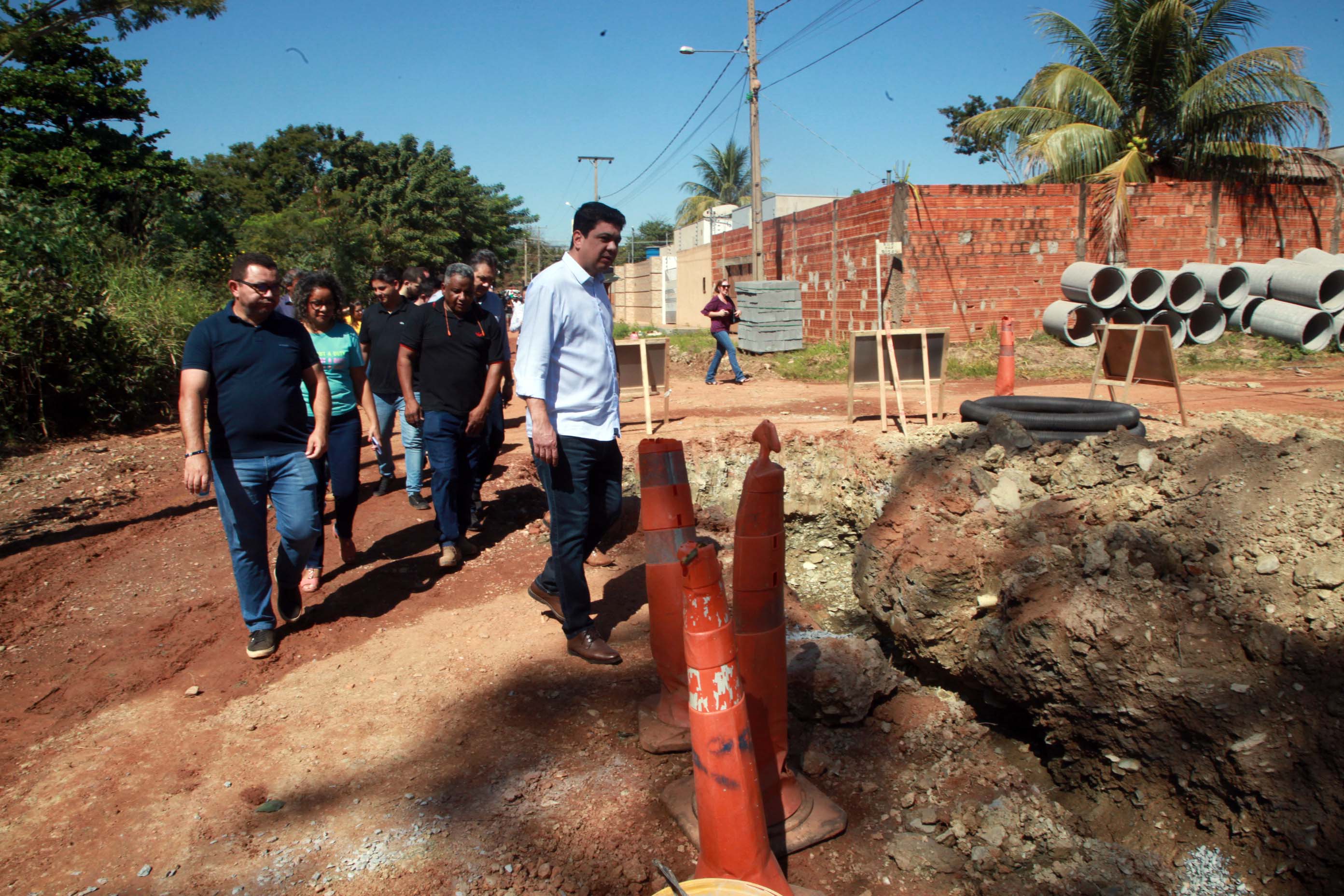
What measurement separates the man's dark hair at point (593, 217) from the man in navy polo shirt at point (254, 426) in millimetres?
1434

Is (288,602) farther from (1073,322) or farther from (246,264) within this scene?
(1073,322)

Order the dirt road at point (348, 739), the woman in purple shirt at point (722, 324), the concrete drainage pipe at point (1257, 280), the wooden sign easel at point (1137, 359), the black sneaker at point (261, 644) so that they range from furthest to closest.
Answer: the concrete drainage pipe at point (1257, 280) < the woman in purple shirt at point (722, 324) < the wooden sign easel at point (1137, 359) < the black sneaker at point (261, 644) < the dirt road at point (348, 739)

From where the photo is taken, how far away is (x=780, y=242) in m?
18.1

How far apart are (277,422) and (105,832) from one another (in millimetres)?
1753

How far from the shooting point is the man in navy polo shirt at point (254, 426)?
3.48 meters

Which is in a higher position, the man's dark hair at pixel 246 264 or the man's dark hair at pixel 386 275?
the man's dark hair at pixel 386 275

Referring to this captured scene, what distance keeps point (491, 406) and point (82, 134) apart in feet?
70.7

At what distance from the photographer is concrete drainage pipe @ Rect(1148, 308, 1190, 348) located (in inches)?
505

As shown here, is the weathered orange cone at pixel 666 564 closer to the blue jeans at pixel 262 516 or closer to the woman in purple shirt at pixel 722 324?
the blue jeans at pixel 262 516

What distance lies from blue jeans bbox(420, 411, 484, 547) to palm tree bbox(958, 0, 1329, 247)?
13.3 m

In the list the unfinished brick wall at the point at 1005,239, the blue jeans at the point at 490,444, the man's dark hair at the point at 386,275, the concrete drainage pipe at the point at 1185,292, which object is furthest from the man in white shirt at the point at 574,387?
the concrete drainage pipe at the point at 1185,292

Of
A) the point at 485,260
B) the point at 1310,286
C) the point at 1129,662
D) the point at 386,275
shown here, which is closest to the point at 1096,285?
the point at 1310,286

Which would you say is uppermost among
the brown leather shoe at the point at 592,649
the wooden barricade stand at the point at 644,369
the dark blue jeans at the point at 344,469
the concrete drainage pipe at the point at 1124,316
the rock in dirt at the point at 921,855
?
the concrete drainage pipe at the point at 1124,316

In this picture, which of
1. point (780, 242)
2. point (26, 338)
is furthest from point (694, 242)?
point (26, 338)
